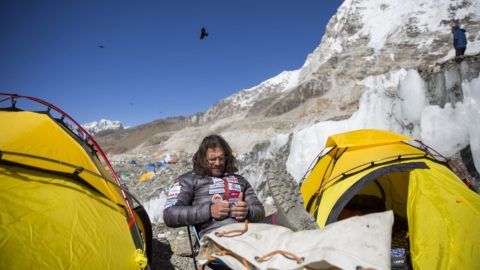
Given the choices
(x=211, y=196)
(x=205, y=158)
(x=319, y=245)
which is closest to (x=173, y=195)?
(x=211, y=196)

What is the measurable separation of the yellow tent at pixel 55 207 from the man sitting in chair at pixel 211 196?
45cm

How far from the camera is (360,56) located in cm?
3178

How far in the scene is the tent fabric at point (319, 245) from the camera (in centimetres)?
137

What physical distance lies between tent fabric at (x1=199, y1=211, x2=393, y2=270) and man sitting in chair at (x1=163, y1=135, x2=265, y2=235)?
0.54 metres

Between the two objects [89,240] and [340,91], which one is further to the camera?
[340,91]

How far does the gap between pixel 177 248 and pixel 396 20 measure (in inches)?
1562

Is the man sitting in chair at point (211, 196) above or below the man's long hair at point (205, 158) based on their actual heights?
below

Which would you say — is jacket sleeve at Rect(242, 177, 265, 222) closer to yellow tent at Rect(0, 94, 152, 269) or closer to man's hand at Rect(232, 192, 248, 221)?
man's hand at Rect(232, 192, 248, 221)

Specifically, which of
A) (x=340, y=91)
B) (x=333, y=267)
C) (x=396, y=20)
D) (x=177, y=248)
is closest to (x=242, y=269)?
(x=333, y=267)

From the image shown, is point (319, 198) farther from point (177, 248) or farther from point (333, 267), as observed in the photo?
point (333, 267)

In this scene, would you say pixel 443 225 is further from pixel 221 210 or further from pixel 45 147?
pixel 45 147

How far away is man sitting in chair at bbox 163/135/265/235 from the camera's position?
2.33 metres

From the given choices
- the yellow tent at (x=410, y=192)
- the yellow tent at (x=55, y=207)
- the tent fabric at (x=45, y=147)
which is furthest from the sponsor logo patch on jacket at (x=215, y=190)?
the yellow tent at (x=410, y=192)

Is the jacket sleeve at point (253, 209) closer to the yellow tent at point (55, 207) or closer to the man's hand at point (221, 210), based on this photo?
the man's hand at point (221, 210)
